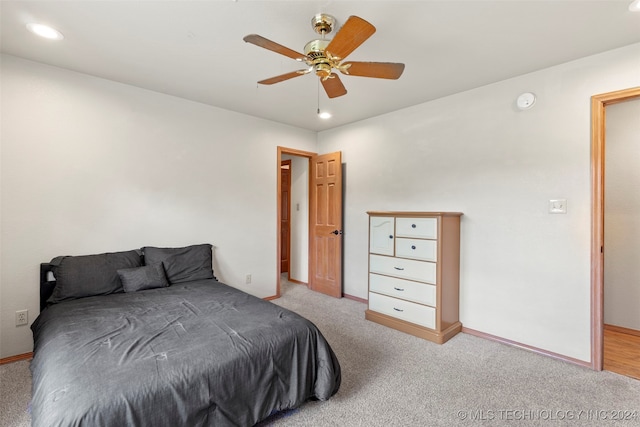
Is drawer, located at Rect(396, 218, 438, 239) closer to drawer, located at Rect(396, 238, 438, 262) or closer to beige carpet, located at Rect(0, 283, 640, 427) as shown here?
drawer, located at Rect(396, 238, 438, 262)

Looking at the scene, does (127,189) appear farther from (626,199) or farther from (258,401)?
(626,199)

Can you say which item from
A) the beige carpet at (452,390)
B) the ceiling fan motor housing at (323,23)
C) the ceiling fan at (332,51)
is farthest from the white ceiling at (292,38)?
the beige carpet at (452,390)

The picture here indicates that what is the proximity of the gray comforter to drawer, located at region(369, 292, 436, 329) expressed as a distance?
1.35m

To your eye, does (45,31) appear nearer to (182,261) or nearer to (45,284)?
(45,284)

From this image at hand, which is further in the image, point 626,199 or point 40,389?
point 626,199

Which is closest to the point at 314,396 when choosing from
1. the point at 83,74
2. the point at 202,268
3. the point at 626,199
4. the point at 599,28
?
the point at 202,268

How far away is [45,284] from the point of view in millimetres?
2531

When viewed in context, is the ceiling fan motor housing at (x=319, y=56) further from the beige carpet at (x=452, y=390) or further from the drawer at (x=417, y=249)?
the beige carpet at (x=452, y=390)

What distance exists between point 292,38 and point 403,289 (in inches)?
99.5

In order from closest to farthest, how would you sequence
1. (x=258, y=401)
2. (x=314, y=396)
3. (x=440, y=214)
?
(x=258, y=401), (x=314, y=396), (x=440, y=214)

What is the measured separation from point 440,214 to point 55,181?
347 cm

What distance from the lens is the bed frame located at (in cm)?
253

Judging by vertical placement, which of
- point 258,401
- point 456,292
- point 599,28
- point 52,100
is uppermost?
point 599,28

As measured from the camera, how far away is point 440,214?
284 centimetres
